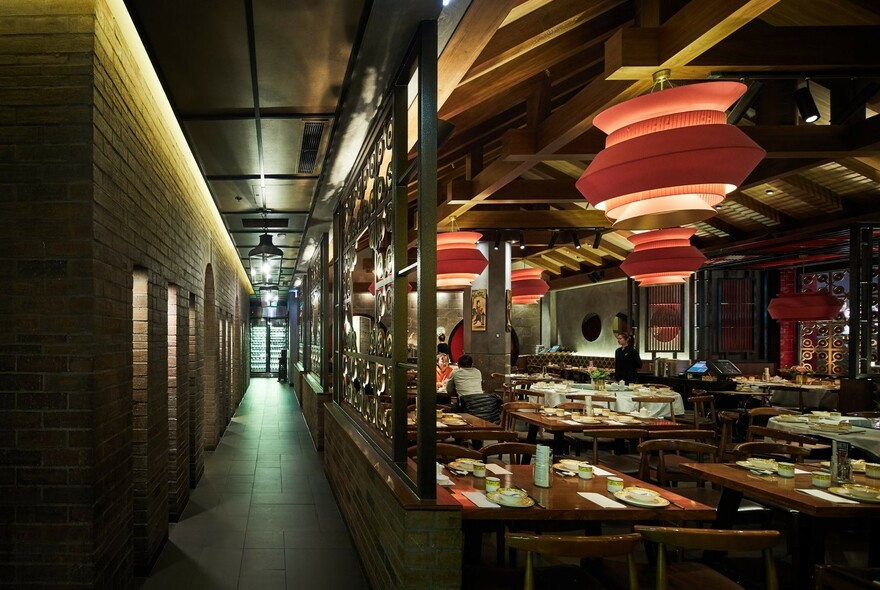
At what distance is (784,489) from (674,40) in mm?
2658

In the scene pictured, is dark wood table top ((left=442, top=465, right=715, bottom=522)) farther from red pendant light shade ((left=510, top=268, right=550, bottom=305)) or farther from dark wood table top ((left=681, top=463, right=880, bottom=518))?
red pendant light shade ((left=510, top=268, right=550, bottom=305))

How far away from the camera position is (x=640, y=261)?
5445mm

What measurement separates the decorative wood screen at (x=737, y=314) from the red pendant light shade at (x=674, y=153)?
35.8ft

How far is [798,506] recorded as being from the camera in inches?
113

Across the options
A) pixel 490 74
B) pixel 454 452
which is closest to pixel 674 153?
pixel 454 452

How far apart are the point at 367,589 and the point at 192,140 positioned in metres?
3.75

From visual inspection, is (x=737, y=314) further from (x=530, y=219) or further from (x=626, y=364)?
(x=530, y=219)

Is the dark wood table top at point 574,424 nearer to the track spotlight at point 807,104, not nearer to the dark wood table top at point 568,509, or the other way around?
the dark wood table top at point 568,509

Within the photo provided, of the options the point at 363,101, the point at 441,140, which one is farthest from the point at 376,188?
the point at 441,140

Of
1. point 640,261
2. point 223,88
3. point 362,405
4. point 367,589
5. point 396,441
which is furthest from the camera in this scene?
point 640,261

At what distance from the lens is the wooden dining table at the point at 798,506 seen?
9.34 ft

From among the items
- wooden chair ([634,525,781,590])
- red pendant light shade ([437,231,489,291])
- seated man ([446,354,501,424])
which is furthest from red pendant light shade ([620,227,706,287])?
wooden chair ([634,525,781,590])

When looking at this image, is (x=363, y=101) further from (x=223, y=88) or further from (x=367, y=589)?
(x=367, y=589)

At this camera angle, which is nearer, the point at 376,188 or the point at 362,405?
Result: the point at 376,188
